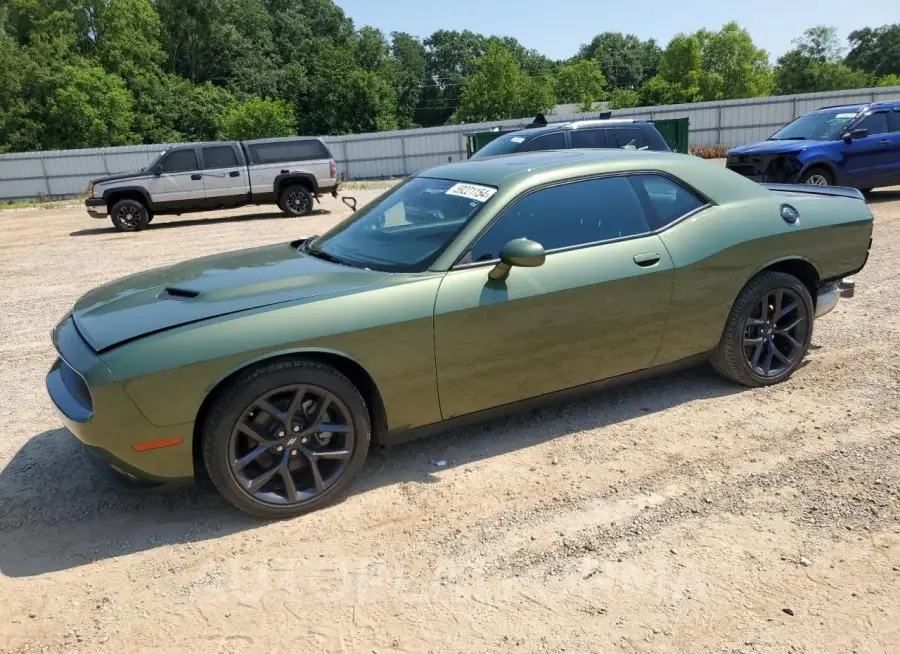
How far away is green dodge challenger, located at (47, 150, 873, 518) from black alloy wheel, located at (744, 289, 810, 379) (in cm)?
1

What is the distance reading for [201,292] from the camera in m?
3.46

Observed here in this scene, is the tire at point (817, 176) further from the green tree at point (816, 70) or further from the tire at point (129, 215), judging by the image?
the green tree at point (816, 70)

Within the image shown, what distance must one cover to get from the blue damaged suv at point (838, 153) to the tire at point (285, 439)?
10997 millimetres

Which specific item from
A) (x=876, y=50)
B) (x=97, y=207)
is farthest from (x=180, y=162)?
(x=876, y=50)

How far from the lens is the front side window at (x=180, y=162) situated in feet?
52.1

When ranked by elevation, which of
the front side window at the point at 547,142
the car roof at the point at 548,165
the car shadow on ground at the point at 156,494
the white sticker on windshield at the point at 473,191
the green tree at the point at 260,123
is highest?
the green tree at the point at 260,123

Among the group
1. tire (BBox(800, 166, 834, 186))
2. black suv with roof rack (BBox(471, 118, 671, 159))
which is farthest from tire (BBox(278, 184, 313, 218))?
tire (BBox(800, 166, 834, 186))

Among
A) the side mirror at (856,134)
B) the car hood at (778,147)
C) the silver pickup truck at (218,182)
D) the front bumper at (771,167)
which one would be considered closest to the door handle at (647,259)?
the front bumper at (771,167)

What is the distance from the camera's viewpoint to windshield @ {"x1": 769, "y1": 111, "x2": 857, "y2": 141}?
12367mm

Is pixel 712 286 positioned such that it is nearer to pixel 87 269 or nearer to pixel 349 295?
pixel 349 295

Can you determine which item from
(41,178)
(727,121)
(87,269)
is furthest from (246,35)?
(87,269)

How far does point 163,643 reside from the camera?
2.55 m

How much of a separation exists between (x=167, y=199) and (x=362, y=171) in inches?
584

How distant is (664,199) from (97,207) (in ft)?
47.5
